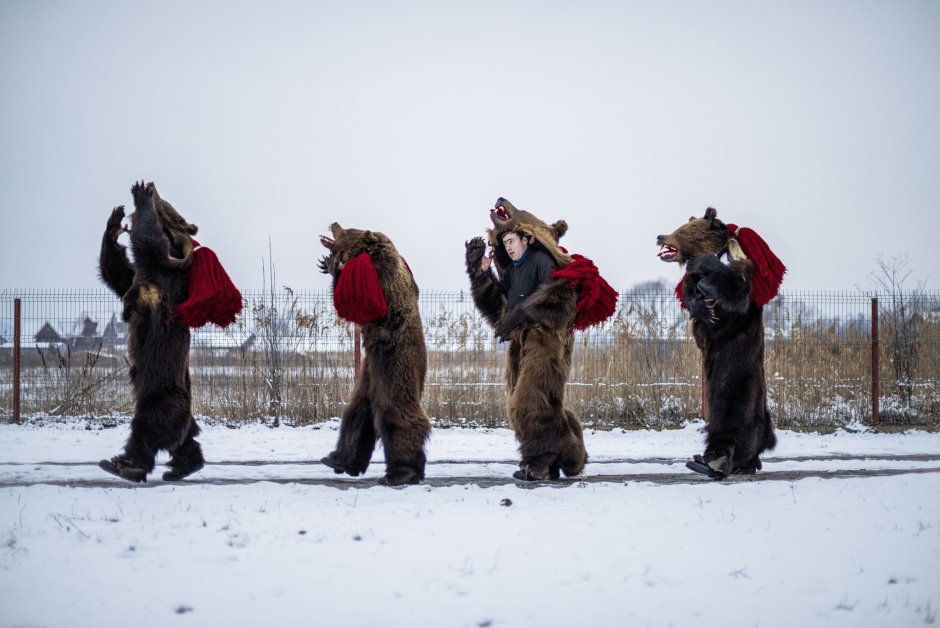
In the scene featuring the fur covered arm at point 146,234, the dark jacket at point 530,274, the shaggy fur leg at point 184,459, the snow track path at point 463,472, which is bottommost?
the snow track path at point 463,472

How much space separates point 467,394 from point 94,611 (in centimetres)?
943

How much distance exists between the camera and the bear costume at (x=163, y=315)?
611 cm

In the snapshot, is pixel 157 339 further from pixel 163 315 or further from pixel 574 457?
pixel 574 457

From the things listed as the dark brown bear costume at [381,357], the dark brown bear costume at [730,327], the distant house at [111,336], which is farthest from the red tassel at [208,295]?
the distant house at [111,336]

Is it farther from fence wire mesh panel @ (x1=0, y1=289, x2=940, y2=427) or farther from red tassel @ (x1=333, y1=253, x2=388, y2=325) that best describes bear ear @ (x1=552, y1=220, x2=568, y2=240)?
fence wire mesh panel @ (x1=0, y1=289, x2=940, y2=427)

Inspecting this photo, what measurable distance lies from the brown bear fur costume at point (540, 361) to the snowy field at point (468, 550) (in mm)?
300

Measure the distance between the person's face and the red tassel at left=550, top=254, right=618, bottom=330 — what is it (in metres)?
0.45

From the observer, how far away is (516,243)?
22.8ft

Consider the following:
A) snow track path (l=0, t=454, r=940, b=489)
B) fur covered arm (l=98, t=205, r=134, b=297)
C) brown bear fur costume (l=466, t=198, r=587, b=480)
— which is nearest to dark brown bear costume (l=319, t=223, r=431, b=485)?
snow track path (l=0, t=454, r=940, b=489)

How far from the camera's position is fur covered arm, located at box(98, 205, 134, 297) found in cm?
655

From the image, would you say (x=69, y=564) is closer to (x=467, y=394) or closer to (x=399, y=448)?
(x=399, y=448)

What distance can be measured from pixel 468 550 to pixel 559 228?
3.82 metres

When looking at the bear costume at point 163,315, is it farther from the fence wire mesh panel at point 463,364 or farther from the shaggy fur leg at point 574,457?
the fence wire mesh panel at point 463,364

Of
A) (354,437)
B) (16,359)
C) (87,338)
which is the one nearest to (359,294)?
(354,437)
